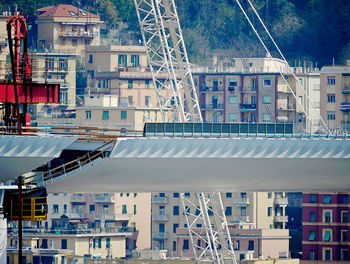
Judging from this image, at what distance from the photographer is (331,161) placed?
8856 cm

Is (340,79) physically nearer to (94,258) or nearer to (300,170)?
(94,258)

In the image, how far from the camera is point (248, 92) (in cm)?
18888

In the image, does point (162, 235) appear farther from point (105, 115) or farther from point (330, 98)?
point (330, 98)

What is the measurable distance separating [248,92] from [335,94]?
42.6 ft

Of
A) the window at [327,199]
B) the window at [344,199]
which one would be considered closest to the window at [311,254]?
the window at [327,199]

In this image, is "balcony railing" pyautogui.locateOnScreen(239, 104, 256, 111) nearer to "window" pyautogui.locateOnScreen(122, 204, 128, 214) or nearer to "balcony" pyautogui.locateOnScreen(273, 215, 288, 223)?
"window" pyautogui.locateOnScreen(122, 204, 128, 214)

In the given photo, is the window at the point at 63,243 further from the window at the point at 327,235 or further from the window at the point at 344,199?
the window at the point at 344,199

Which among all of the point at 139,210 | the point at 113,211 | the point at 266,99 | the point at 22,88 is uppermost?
the point at 266,99

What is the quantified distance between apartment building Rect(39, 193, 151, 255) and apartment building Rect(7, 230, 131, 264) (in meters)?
6.18

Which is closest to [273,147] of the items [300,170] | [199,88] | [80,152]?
[300,170]

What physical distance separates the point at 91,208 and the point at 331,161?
8166 cm

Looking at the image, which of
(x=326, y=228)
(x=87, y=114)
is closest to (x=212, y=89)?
(x=87, y=114)

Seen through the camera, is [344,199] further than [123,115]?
No

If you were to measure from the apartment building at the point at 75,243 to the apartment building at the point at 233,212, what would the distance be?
633 cm
